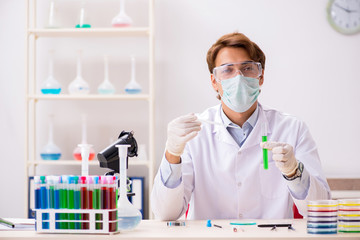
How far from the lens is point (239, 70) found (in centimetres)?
207

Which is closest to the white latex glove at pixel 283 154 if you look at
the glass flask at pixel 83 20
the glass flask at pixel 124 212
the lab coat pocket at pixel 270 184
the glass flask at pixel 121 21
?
the lab coat pocket at pixel 270 184

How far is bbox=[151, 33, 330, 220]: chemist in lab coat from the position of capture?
6.62ft

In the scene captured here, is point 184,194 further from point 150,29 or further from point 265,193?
point 150,29

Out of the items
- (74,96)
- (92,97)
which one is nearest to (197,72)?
(92,97)

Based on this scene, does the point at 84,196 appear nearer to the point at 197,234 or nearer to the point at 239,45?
the point at 197,234

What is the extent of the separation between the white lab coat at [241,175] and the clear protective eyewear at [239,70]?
0.57ft

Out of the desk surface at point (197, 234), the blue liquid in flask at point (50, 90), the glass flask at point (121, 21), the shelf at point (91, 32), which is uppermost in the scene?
the glass flask at point (121, 21)

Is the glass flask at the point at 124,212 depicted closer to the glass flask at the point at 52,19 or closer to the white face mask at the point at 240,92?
the white face mask at the point at 240,92

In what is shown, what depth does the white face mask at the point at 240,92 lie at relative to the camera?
204 centimetres

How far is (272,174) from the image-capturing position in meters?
2.04

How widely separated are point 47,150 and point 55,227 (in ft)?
7.03

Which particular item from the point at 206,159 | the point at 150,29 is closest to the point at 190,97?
the point at 150,29

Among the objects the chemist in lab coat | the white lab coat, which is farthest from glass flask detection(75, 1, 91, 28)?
the white lab coat

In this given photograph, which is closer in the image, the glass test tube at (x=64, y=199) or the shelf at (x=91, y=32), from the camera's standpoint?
the glass test tube at (x=64, y=199)
